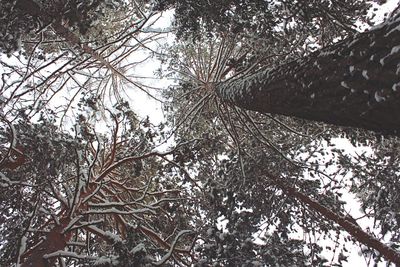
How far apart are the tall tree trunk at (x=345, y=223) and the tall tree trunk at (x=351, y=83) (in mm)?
2572

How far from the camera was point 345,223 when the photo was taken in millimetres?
5992

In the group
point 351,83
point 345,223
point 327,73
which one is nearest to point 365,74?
point 351,83

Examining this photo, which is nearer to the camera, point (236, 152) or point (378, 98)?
point (378, 98)

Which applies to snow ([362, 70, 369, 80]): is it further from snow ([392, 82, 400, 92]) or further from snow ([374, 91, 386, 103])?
snow ([392, 82, 400, 92])

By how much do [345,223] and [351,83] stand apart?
3.72m

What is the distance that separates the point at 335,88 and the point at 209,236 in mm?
2676

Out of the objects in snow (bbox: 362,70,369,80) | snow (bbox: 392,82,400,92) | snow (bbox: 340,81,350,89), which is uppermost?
snow (bbox: 340,81,350,89)

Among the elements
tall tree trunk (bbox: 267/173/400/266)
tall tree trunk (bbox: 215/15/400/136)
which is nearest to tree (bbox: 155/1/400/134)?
tall tree trunk (bbox: 215/15/400/136)

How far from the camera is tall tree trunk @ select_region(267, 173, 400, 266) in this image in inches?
217

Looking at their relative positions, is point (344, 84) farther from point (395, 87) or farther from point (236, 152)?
point (236, 152)

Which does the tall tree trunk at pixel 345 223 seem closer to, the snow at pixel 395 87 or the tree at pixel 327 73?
the tree at pixel 327 73

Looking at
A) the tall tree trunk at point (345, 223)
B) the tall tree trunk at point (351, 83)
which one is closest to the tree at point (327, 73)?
the tall tree trunk at point (351, 83)

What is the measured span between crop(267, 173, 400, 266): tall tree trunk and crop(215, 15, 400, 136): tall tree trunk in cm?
257

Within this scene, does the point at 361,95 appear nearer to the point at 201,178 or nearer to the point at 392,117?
the point at 392,117
